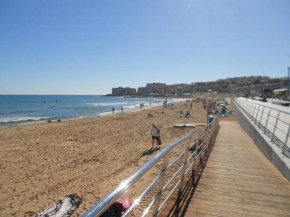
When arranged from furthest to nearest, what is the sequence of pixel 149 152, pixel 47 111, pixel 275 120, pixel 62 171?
1. pixel 47 111
2. pixel 275 120
3. pixel 149 152
4. pixel 62 171

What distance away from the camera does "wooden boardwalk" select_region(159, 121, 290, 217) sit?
2674 mm

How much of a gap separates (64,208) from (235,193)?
412 cm

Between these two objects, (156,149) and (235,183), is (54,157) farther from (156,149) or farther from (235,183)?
(235,183)

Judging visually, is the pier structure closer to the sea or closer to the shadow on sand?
the shadow on sand

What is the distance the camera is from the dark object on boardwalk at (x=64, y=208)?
470 cm

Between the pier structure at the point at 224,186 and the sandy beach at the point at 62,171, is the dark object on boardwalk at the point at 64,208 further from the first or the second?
the pier structure at the point at 224,186

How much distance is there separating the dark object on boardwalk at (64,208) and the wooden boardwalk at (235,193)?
3.22 metres

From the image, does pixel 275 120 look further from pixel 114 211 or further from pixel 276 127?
pixel 114 211

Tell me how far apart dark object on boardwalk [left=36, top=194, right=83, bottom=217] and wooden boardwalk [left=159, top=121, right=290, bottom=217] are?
10.6 feet

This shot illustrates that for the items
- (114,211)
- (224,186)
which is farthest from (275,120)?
(114,211)

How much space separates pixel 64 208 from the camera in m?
4.93

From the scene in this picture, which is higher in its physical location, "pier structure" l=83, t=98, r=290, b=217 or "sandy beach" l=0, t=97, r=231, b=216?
"pier structure" l=83, t=98, r=290, b=217

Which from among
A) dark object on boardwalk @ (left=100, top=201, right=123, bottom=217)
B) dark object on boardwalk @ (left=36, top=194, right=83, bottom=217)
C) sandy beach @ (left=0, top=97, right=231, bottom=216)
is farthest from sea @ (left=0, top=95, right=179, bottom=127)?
dark object on boardwalk @ (left=100, top=201, right=123, bottom=217)

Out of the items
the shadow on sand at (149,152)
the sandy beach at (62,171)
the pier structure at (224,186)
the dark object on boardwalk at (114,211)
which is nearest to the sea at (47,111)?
the sandy beach at (62,171)
